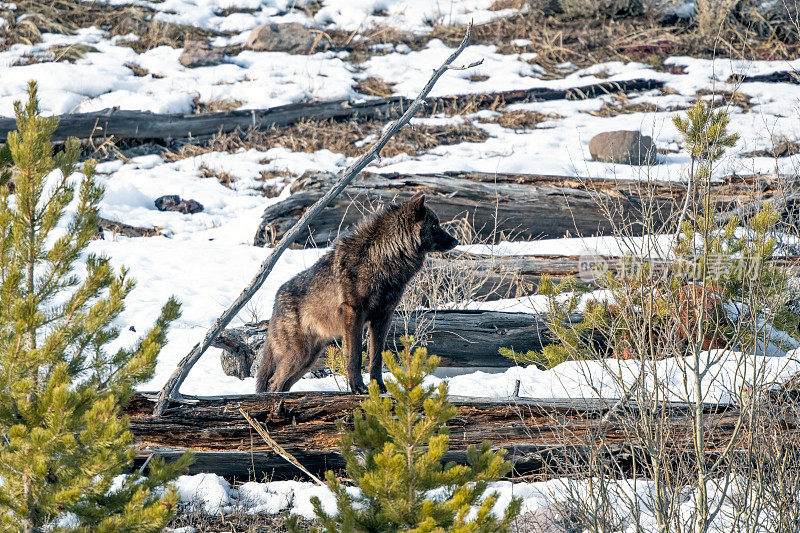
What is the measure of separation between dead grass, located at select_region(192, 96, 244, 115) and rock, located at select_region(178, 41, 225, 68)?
2.42m

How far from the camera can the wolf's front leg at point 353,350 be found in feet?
18.8

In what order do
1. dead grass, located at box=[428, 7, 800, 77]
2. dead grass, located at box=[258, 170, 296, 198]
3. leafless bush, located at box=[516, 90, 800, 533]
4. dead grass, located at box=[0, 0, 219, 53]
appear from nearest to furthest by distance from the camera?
leafless bush, located at box=[516, 90, 800, 533]
dead grass, located at box=[258, 170, 296, 198]
dead grass, located at box=[428, 7, 800, 77]
dead grass, located at box=[0, 0, 219, 53]

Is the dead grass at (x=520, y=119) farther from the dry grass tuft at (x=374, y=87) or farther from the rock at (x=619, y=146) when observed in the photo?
the rock at (x=619, y=146)

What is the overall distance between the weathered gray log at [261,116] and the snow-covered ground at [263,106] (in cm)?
39

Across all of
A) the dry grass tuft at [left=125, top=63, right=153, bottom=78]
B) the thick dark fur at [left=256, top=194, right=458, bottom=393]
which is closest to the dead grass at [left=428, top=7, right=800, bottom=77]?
the dry grass tuft at [left=125, top=63, right=153, bottom=78]

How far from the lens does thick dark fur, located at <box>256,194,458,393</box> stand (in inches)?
234

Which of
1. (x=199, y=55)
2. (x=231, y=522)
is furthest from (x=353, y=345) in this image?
(x=199, y=55)

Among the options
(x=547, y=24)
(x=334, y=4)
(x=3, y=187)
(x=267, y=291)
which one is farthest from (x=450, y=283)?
(x=334, y=4)

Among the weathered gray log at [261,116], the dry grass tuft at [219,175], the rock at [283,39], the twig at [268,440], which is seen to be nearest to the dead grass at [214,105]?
the weathered gray log at [261,116]

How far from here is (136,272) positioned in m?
9.82

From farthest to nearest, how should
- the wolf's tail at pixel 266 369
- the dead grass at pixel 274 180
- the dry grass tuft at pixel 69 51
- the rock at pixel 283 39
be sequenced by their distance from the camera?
1. the rock at pixel 283 39
2. the dry grass tuft at pixel 69 51
3. the dead grass at pixel 274 180
4. the wolf's tail at pixel 266 369

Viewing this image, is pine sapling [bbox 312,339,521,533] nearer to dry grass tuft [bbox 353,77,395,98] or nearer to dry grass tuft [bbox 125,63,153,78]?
dry grass tuft [bbox 353,77,395,98]

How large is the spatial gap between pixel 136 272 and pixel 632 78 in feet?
41.5

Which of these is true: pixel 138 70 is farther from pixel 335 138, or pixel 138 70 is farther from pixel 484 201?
pixel 484 201
